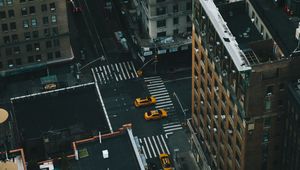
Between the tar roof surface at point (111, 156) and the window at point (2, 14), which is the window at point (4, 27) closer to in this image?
the window at point (2, 14)

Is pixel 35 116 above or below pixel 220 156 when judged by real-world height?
above

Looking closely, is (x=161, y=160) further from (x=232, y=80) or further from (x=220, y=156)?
(x=232, y=80)

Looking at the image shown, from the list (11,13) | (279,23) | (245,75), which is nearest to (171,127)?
(11,13)

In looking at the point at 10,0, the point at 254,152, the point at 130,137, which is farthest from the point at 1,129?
the point at 254,152

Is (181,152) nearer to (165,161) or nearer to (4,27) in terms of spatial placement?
(165,161)

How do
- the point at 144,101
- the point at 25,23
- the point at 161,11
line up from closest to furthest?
the point at 144,101 → the point at 25,23 → the point at 161,11

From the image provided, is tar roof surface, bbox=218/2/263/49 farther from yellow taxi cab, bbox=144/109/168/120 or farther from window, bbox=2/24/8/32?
window, bbox=2/24/8/32
